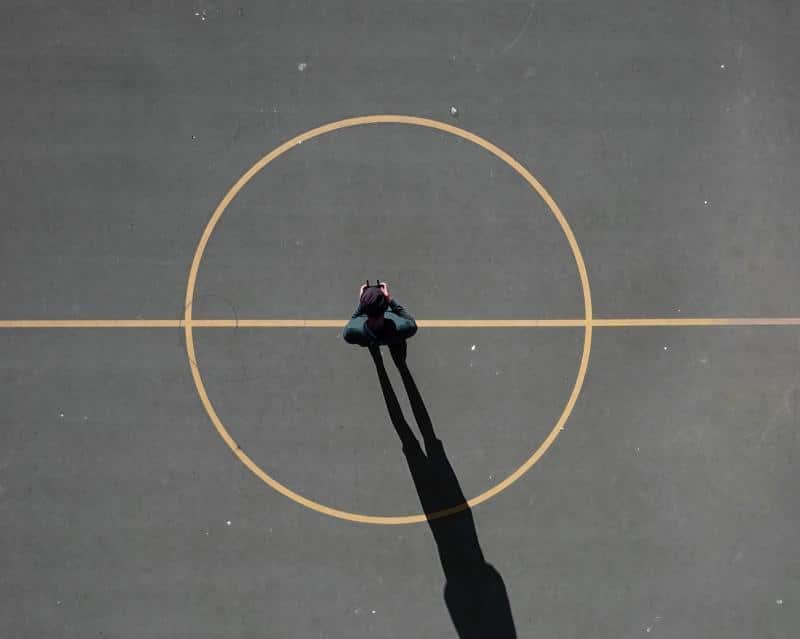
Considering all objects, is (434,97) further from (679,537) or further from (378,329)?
(679,537)

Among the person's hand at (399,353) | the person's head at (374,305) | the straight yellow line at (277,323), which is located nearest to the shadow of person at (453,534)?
the person's hand at (399,353)

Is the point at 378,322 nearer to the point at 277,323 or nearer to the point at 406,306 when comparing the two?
the point at 406,306

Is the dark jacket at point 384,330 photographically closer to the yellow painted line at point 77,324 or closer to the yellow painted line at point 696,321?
the yellow painted line at point 696,321

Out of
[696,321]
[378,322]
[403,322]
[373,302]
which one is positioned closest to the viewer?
[373,302]

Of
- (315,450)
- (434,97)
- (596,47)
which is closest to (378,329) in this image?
(315,450)

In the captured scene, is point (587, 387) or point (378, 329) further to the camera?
point (587, 387)

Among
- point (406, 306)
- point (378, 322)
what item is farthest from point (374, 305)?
point (406, 306)
